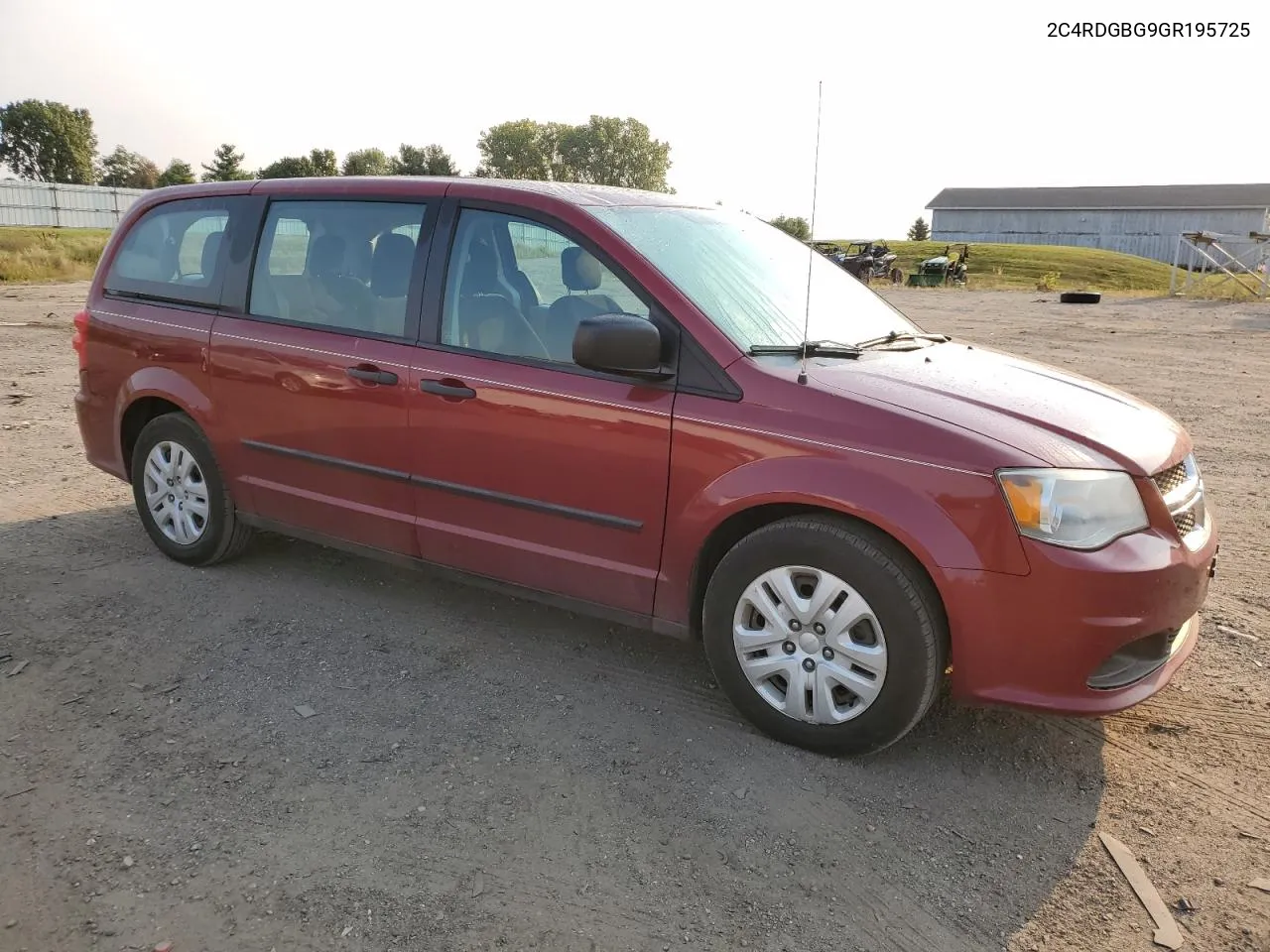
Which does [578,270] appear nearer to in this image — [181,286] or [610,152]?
[181,286]

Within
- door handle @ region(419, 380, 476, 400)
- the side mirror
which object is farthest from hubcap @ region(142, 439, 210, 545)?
the side mirror

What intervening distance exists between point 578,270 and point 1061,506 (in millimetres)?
1864

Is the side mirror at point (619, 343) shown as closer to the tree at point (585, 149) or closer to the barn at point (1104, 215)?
the barn at point (1104, 215)

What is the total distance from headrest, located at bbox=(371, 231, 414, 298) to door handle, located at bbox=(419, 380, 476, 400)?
431 millimetres

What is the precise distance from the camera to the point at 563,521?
3664 millimetres

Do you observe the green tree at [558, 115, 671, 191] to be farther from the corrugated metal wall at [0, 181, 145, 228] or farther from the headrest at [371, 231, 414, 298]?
the headrest at [371, 231, 414, 298]

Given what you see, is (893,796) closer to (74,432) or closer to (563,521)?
(563,521)

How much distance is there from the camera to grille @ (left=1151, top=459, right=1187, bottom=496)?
3.12 metres

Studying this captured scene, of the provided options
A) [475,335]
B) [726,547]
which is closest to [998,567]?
[726,547]

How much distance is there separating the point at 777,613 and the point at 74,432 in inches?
264

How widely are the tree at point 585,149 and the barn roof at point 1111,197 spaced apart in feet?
122

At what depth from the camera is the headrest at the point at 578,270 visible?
366 centimetres

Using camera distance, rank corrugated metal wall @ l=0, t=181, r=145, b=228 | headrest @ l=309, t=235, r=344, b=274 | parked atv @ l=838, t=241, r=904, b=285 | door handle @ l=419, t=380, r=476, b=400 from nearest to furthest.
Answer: door handle @ l=419, t=380, r=476, b=400, headrest @ l=309, t=235, r=344, b=274, parked atv @ l=838, t=241, r=904, b=285, corrugated metal wall @ l=0, t=181, r=145, b=228

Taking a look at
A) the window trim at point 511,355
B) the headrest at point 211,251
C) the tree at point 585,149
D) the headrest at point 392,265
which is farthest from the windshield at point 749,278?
the tree at point 585,149
